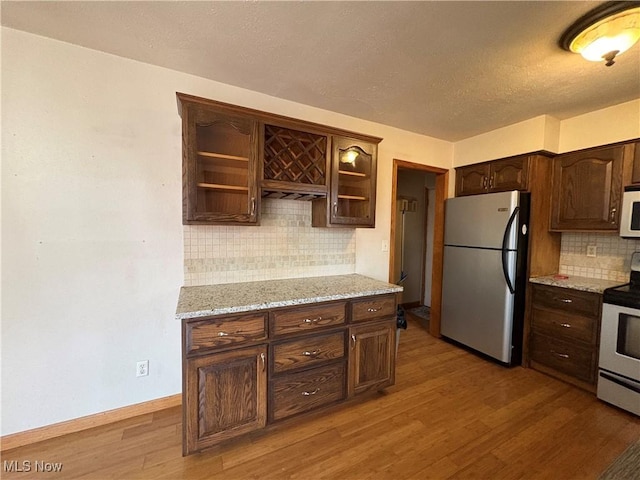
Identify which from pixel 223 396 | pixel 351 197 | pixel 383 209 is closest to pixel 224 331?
pixel 223 396

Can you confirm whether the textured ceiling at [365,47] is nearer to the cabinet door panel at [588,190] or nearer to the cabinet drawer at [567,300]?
the cabinet door panel at [588,190]

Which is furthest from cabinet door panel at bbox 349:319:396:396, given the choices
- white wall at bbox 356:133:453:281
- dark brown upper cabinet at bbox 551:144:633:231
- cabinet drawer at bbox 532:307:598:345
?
dark brown upper cabinet at bbox 551:144:633:231

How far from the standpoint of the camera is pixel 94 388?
1848mm

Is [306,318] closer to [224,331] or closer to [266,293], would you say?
[266,293]

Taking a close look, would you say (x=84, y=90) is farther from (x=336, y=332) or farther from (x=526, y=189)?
(x=526, y=189)

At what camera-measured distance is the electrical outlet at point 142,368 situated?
1.96 meters

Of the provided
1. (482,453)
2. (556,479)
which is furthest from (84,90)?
(556,479)

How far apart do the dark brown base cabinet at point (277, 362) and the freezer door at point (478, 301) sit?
1258mm

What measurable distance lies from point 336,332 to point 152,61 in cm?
224

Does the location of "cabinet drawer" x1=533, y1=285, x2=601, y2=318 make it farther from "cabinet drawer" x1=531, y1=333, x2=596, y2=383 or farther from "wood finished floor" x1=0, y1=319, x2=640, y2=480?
"wood finished floor" x1=0, y1=319, x2=640, y2=480

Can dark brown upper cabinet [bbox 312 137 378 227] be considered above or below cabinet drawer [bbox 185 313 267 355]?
above

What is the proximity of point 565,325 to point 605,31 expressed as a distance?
7.33 feet

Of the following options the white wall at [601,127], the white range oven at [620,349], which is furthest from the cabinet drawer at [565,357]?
the white wall at [601,127]

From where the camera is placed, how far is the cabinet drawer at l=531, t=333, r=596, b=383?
231 cm
